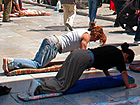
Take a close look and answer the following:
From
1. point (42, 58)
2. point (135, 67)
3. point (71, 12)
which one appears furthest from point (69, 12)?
point (42, 58)

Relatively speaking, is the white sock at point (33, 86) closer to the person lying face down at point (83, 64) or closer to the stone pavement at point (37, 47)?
the person lying face down at point (83, 64)

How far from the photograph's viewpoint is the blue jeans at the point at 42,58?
5711 millimetres

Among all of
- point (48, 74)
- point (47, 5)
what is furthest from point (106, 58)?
point (47, 5)

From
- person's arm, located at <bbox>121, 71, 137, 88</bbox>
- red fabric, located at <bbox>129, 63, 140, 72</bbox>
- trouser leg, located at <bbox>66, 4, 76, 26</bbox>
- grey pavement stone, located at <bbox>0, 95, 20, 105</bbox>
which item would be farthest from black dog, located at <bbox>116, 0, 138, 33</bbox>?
grey pavement stone, located at <bbox>0, 95, 20, 105</bbox>

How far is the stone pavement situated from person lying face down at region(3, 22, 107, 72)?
0.21m

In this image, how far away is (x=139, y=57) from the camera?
7.21 m

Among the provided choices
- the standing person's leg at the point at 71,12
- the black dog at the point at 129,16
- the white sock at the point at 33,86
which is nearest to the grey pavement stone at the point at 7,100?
the white sock at the point at 33,86

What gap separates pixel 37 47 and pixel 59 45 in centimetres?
242

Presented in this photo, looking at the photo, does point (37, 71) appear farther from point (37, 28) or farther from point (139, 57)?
point (37, 28)

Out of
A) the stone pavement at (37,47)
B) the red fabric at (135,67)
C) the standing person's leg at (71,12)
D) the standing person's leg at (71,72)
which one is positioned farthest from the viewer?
the standing person's leg at (71,12)

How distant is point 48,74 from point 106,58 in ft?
4.59

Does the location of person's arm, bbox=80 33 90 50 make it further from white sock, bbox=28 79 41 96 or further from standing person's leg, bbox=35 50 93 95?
white sock, bbox=28 79 41 96

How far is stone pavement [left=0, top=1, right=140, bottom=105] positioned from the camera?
179 inches

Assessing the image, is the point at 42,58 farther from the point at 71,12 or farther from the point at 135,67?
the point at 71,12
